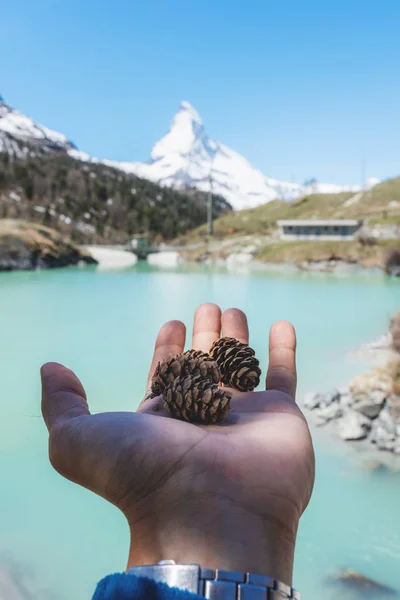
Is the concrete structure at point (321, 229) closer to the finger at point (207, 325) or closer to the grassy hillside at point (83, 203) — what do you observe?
the grassy hillside at point (83, 203)

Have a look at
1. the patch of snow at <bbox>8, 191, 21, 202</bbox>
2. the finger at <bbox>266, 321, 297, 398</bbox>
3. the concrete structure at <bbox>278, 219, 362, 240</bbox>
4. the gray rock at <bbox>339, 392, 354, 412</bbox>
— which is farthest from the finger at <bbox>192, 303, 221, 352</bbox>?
the patch of snow at <bbox>8, 191, 21, 202</bbox>

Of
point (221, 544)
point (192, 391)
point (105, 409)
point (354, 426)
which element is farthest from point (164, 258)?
point (221, 544)

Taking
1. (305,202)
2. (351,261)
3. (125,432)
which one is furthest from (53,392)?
(305,202)

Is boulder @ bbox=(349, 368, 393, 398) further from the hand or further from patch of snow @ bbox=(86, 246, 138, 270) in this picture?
patch of snow @ bbox=(86, 246, 138, 270)

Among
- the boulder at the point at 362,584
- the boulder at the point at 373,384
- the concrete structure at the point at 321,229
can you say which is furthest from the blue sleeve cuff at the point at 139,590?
the concrete structure at the point at 321,229

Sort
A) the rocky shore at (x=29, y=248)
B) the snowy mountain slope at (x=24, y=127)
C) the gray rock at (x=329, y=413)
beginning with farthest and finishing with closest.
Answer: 1. the snowy mountain slope at (x=24, y=127)
2. the rocky shore at (x=29, y=248)
3. the gray rock at (x=329, y=413)

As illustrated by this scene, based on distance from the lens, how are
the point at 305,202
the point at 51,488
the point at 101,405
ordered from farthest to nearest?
1. the point at 305,202
2. the point at 101,405
3. the point at 51,488

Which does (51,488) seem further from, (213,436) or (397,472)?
(213,436)
